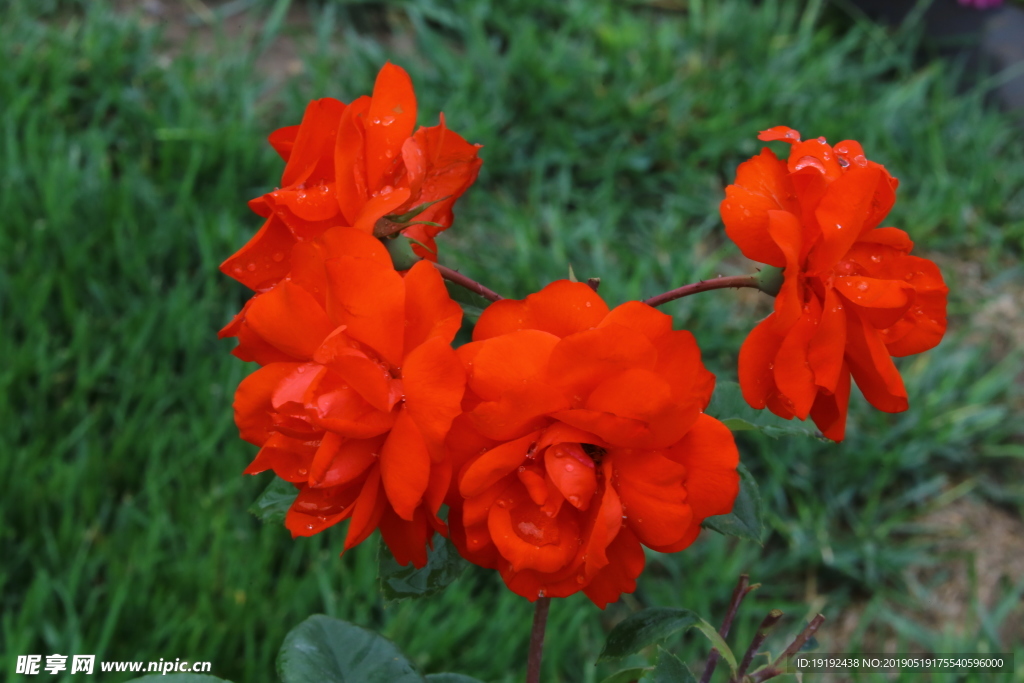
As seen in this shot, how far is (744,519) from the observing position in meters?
0.67

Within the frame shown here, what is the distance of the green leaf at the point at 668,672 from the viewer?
627 mm

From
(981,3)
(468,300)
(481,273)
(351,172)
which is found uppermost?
(351,172)

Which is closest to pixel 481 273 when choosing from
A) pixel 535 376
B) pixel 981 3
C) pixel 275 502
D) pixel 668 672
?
pixel 275 502

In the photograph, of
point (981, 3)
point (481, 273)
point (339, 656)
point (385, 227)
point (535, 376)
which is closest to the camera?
point (535, 376)

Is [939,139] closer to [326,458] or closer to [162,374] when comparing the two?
[162,374]

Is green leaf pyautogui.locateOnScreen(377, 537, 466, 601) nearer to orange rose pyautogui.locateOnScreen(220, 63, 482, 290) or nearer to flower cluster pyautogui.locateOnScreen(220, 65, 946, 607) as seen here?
flower cluster pyautogui.locateOnScreen(220, 65, 946, 607)

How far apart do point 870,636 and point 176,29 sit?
2.12m

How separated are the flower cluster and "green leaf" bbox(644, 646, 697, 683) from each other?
0.43 ft

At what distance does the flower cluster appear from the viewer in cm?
48

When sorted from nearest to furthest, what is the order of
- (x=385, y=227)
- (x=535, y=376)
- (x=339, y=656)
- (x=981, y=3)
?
(x=535, y=376) < (x=385, y=227) < (x=339, y=656) < (x=981, y=3)

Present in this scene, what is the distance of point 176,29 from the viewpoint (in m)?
2.38

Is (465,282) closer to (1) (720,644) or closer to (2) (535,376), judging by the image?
(2) (535,376)

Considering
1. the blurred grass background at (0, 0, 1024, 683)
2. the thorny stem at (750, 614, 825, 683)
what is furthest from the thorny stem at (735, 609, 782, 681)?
the blurred grass background at (0, 0, 1024, 683)

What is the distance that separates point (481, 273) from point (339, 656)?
1.25 meters
